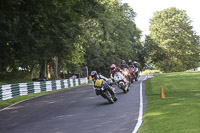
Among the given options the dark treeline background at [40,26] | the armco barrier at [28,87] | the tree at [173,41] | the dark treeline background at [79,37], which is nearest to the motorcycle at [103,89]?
the armco barrier at [28,87]

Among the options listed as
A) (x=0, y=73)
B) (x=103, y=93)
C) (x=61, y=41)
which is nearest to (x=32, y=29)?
(x=61, y=41)

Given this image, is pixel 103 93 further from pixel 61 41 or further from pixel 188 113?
pixel 61 41

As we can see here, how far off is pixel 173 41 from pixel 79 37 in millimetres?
35371

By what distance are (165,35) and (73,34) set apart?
4593 centimetres

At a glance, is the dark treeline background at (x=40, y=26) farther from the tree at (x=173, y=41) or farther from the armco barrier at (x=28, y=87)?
the tree at (x=173, y=41)

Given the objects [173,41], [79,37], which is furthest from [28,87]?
[173,41]

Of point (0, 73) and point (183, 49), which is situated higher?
point (183, 49)

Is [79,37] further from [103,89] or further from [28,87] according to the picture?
[103,89]

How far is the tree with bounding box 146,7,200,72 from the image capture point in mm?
68312

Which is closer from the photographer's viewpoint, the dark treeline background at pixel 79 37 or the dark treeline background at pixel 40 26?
the dark treeline background at pixel 40 26

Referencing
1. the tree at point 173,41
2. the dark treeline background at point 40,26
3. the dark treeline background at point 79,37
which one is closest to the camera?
the dark treeline background at point 40,26

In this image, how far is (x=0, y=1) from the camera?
70.2 ft

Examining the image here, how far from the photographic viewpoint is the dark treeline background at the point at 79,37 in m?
23.7

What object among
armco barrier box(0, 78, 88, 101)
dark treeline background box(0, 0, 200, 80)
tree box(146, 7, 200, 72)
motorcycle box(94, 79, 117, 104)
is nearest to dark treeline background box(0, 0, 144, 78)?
dark treeline background box(0, 0, 200, 80)
